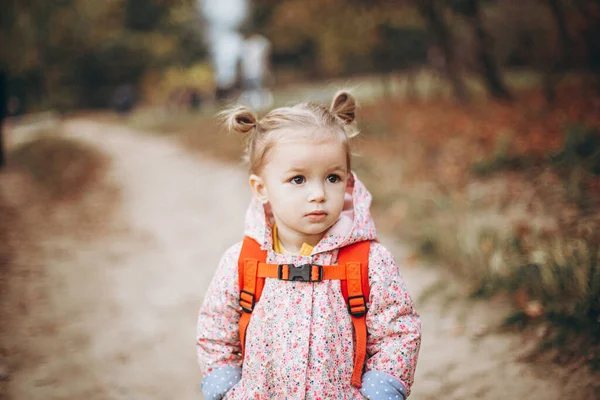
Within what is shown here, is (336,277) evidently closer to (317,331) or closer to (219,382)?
(317,331)

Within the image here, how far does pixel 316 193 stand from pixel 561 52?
8041 millimetres

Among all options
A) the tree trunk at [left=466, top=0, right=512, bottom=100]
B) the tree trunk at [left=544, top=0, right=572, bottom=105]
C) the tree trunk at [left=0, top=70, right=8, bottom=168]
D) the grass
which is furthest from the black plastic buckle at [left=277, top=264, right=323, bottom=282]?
the tree trunk at [left=466, top=0, right=512, bottom=100]

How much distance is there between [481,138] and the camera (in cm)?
697

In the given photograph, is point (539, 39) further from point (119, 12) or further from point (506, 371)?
point (119, 12)

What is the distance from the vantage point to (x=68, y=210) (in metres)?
7.00

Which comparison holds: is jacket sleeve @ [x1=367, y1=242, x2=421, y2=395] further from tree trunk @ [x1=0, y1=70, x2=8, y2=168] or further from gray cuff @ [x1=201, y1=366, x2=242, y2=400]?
tree trunk @ [x1=0, y1=70, x2=8, y2=168]

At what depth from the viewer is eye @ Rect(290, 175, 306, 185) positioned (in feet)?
A: 5.65

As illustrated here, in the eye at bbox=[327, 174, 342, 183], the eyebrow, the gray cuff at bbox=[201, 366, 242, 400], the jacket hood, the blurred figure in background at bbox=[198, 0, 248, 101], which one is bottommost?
the gray cuff at bbox=[201, 366, 242, 400]

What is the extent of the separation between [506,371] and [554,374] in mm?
262

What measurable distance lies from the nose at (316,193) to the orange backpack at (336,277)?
23 centimetres

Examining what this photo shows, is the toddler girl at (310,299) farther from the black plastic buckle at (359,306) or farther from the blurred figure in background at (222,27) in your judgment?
the blurred figure in background at (222,27)

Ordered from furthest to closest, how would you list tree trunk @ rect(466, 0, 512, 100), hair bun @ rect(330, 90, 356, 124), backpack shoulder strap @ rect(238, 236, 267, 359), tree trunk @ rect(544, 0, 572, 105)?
tree trunk @ rect(466, 0, 512, 100)
tree trunk @ rect(544, 0, 572, 105)
hair bun @ rect(330, 90, 356, 124)
backpack shoulder strap @ rect(238, 236, 267, 359)

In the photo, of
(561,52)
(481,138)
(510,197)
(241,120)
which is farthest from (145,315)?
(561,52)

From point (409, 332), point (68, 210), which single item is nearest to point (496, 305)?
point (409, 332)
